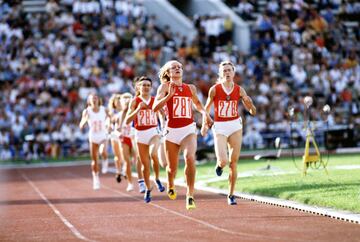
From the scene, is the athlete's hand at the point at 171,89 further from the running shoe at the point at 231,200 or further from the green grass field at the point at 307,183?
the green grass field at the point at 307,183

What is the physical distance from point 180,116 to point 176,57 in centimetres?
2588

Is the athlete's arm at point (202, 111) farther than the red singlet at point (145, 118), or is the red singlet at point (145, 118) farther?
the red singlet at point (145, 118)

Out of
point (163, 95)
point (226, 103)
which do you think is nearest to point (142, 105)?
point (226, 103)

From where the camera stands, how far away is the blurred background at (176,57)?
37562 mm

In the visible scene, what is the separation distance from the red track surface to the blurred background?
15232 millimetres

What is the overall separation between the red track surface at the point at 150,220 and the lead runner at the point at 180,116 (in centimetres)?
74

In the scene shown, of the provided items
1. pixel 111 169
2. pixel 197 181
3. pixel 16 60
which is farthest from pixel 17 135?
pixel 197 181

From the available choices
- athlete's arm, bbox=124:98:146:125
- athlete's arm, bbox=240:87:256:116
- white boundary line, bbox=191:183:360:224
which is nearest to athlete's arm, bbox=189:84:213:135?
athlete's arm, bbox=240:87:256:116

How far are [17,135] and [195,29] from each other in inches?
443

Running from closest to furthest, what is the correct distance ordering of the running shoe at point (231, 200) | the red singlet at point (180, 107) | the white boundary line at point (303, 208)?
the white boundary line at point (303, 208), the red singlet at point (180, 107), the running shoe at point (231, 200)

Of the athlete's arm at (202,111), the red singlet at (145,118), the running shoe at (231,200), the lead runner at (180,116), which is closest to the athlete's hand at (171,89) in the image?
the lead runner at (180,116)

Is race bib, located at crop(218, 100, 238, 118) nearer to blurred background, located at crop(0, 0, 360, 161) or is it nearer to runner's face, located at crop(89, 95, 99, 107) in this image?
runner's face, located at crop(89, 95, 99, 107)

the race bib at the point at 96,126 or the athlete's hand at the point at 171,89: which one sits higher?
the athlete's hand at the point at 171,89

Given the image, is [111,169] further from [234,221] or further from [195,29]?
[234,221]
